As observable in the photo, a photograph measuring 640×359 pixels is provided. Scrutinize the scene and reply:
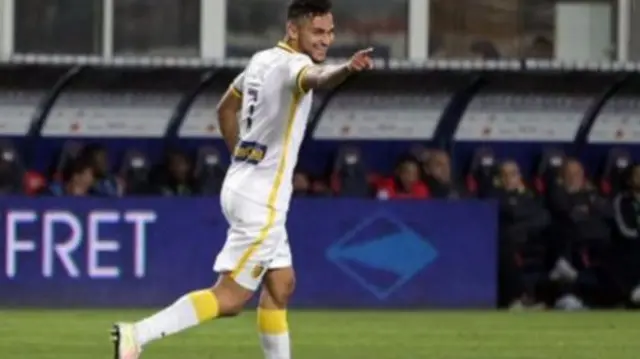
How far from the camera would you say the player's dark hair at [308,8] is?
10.5 meters

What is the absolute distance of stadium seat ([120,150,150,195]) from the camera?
71.2ft

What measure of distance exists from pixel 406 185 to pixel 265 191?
11.0 meters

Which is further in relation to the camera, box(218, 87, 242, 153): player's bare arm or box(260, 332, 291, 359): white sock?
box(218, 87, 242, 153): player's bare arm

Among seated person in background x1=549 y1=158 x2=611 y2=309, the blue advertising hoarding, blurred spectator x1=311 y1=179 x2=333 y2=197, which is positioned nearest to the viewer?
the blue advertising hoarding

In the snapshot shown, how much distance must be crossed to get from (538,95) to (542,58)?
10.4 ft

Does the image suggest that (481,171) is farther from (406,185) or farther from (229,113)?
(229,113)

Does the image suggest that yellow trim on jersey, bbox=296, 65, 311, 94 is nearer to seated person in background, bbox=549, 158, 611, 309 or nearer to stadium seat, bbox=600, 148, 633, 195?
seated person in background, bbox=549, 158, 611, 309

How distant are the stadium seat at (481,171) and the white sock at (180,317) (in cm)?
1177

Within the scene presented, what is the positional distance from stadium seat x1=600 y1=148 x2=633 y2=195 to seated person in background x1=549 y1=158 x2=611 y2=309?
65 centimetres

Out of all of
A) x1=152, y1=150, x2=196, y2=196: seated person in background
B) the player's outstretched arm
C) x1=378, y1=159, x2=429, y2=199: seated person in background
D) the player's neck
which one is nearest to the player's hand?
the player's outstretched arm

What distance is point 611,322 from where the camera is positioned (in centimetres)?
1870

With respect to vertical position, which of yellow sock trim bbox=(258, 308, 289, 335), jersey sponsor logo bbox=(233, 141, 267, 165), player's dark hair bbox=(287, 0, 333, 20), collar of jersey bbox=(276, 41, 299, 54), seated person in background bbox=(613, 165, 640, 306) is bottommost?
seated person in background bbox=(613, 165, 640, 306)

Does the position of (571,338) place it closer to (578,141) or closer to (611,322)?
(611,322)

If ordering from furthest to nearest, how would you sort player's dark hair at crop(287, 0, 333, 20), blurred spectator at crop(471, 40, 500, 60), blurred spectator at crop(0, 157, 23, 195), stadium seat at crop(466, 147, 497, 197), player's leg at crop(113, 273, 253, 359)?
blurred spectator at crop(471, 40, 500, 60) → stadium seat at crop(466, 147, 497, 197) → blurred spectator at crop(0, 157, 23, 195) → player's dark hair at crop(287, 0, 333, 20) → player's leg at crop(113, 273, 253, 359)
